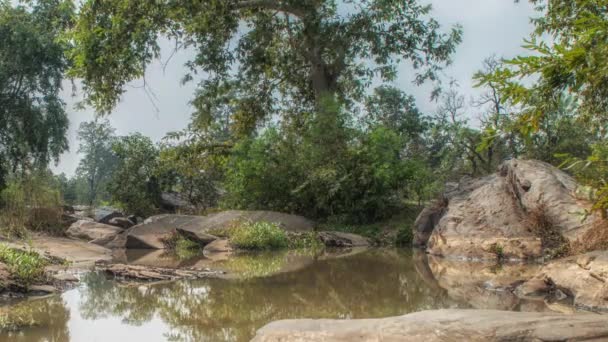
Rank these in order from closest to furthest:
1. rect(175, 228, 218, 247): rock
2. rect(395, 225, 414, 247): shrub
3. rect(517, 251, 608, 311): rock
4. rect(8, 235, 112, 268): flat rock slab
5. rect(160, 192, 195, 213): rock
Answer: rect(517, 251, 608, 311): rock
rect(8, 235, 112, 268): flat rock slab
rect(175, 228, 218, 247): rock
rect(395, 225, 414, 247): shrub
rect(160, 192, 195, 213): rock

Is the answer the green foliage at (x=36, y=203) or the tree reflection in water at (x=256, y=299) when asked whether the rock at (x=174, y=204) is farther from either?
the tree reflection in water at (x=256, y=299)

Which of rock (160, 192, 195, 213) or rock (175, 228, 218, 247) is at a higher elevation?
rock (160, 192, 195, 213)

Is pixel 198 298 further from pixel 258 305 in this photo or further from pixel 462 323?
pixel 462 323

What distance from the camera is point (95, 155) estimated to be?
74.3m

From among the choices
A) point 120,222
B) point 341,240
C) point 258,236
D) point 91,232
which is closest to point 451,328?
point 258,236

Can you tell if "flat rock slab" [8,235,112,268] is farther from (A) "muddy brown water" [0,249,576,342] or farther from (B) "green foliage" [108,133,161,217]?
(B) "green foliage" [108,133,161,217]

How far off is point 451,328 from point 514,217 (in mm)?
9815

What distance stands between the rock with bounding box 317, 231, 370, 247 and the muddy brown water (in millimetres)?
6279

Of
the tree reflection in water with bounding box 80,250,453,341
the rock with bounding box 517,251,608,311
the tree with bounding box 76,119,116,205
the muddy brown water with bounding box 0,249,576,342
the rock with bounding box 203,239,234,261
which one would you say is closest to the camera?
the muddy brown water with bounding box 0,249,576,342

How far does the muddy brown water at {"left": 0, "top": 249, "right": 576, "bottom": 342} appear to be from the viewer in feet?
18.4

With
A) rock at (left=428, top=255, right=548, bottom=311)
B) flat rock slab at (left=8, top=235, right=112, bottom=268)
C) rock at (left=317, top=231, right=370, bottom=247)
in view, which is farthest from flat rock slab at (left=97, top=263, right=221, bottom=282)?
rock at (left=317, top=231, right=370, bottom=247)

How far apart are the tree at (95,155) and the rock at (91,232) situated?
186 ft

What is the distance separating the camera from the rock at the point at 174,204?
88.1ft

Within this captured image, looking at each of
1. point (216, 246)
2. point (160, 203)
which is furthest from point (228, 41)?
point (160, 203)
